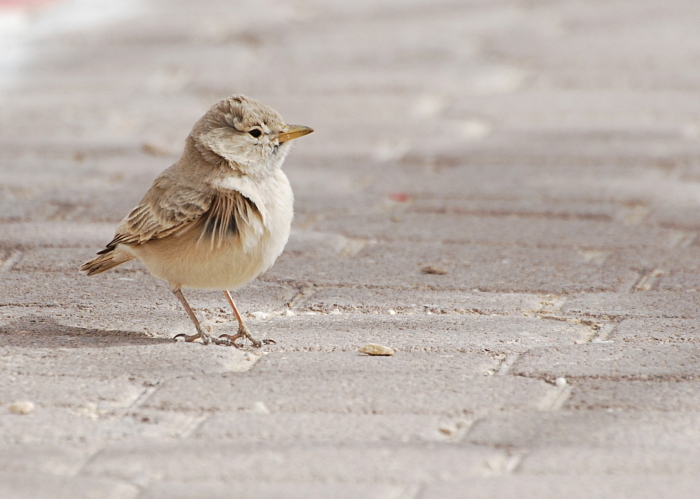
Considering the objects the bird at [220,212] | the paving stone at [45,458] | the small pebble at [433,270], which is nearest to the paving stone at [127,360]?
the bird at [220,212]

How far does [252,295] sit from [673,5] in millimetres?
7337

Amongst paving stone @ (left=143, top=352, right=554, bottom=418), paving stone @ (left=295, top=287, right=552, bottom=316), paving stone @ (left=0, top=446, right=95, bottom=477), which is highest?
paving stone @ (left=0, top=446, right=95, bottom=477)

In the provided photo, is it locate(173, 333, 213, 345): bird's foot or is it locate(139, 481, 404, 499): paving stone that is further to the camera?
locate(173, 333, 213, 345): bird's foot

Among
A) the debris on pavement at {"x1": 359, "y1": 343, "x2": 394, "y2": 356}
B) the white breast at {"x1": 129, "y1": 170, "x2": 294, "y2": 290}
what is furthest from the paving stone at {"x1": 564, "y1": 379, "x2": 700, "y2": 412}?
the white breast at {"x1": 129, "y1": 170, "x2": 294, "y2": 290}

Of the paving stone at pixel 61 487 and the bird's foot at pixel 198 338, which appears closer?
the paving stone at pixel 61 487

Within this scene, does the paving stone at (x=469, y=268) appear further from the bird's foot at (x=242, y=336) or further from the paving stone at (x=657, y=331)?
the bird's foot at (x=242, y=336)

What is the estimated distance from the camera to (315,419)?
3328 millimetres

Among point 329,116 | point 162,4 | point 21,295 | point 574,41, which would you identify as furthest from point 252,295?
point 162,4

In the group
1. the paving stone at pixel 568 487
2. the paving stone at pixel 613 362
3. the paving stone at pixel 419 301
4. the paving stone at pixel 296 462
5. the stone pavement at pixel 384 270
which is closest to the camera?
the paving stone at pixel 568 487

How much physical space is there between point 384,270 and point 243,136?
1.06 metres

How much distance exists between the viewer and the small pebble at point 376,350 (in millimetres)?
3910

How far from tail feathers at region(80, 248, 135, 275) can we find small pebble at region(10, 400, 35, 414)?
1213 mm

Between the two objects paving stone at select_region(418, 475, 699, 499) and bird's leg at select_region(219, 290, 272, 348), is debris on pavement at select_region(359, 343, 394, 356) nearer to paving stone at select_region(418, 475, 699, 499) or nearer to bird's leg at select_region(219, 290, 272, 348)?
bird's leg at select_region(219, 290, 272, 348)

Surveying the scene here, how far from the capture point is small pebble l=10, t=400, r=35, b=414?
338 centimetres
